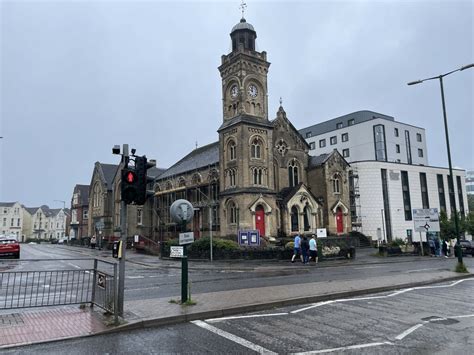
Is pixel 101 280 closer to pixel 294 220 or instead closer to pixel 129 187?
pixel 129 187

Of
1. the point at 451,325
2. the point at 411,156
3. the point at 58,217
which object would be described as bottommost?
the point at 451,325

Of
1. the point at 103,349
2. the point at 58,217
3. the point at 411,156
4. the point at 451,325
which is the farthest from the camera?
the point at 58,217

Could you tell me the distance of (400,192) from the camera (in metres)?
60.9

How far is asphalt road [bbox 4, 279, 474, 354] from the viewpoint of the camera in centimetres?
605

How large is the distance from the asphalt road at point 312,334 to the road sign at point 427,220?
18.0 m

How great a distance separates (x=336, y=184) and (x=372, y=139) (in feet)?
102

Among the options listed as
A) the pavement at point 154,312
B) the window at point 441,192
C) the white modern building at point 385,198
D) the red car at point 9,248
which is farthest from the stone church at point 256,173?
the window at point 441,192

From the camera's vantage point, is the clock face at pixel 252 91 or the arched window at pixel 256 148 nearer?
the arched window at pixel 256 148

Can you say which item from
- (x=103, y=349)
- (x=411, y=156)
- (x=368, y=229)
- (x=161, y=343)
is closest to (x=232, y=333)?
(x=161, y=343)

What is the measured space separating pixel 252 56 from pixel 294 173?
46.2 ft

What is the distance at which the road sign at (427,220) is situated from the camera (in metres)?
25.8

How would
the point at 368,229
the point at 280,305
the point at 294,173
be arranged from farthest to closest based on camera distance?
the point at 368,229 < the point at 294,173 < the point at 280,305

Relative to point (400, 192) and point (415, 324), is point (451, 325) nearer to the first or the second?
point (415, 324)

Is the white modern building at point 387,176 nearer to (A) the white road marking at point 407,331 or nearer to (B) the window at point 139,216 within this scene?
(B) the window at point 139,216
